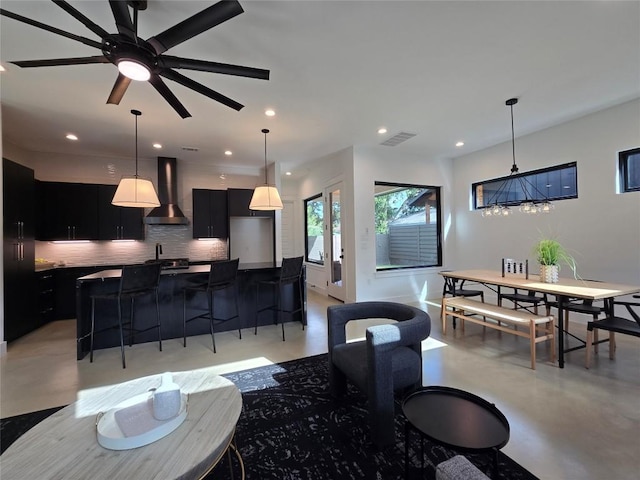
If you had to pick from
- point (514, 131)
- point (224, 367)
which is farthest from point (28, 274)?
point (514, 131)

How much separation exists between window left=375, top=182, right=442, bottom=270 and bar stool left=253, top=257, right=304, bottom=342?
72.8 inches

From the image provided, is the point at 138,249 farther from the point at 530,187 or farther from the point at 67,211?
the point at 530,187

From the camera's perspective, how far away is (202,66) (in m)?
1.96

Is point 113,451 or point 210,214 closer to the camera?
point 113,451

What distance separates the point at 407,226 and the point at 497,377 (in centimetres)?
368

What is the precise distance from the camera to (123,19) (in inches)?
63.2

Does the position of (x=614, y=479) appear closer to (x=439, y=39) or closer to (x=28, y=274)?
(x=439, y=39)

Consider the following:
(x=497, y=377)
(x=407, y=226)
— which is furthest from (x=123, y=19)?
(x=407, y=226)

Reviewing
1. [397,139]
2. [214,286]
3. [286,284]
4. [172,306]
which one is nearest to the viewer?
[214,286]

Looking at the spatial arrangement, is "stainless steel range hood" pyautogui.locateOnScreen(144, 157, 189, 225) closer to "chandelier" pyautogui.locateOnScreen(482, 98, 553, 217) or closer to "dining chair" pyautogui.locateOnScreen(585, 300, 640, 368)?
"chandelier" pyautogui.locateOnScreen(482, 98, 553, 217)

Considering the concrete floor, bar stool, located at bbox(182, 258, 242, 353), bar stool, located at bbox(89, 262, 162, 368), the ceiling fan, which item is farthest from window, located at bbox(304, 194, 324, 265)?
the ceiling fan

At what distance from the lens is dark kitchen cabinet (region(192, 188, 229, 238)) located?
19.5 feet

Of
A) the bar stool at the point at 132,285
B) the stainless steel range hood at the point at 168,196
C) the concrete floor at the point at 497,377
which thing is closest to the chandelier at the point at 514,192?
the concrete floor at the point at 497,377

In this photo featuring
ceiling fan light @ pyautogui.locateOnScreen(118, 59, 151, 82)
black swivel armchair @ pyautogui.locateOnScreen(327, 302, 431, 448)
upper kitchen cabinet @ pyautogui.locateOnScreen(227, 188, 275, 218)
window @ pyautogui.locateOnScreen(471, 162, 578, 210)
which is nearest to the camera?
black swivel armchair @ pyautogui.locateOnScreen(327, 302, 431, 448)
